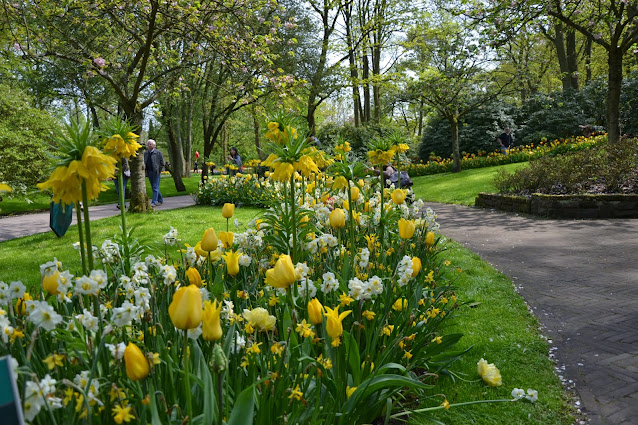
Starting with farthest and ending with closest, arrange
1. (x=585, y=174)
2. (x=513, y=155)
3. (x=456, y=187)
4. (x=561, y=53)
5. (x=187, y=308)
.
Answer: (x=561, y=53), (x=513, y=155), (x=456, y=187), (x=585, y=174), (x=187, y=308)

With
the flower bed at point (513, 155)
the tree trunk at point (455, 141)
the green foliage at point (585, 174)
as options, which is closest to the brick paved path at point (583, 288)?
the green foliage at point (585, 174)

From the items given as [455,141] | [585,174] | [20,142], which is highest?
[20,142]

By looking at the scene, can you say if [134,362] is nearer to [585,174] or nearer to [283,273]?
[283,273]

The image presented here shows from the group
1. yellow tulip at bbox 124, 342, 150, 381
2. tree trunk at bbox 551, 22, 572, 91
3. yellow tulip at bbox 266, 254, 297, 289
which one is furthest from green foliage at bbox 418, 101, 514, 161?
yellow tulip at bbox 124, 342, 150, 381

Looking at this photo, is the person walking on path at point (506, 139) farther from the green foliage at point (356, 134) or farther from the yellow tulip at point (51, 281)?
the yellow tulip at point (51, 281)

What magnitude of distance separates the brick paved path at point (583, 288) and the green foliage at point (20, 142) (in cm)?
1124

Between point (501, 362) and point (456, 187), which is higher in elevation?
point (456, 187)

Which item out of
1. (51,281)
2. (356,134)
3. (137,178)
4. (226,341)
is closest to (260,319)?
(226,341)

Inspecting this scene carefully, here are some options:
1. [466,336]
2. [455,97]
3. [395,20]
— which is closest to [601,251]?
[466,336]

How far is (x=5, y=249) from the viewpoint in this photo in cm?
808

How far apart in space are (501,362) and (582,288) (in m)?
2.19

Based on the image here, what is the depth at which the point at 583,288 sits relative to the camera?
5.01 meters

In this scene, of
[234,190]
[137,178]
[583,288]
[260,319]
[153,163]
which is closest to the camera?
[260,319]

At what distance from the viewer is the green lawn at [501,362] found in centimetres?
273
